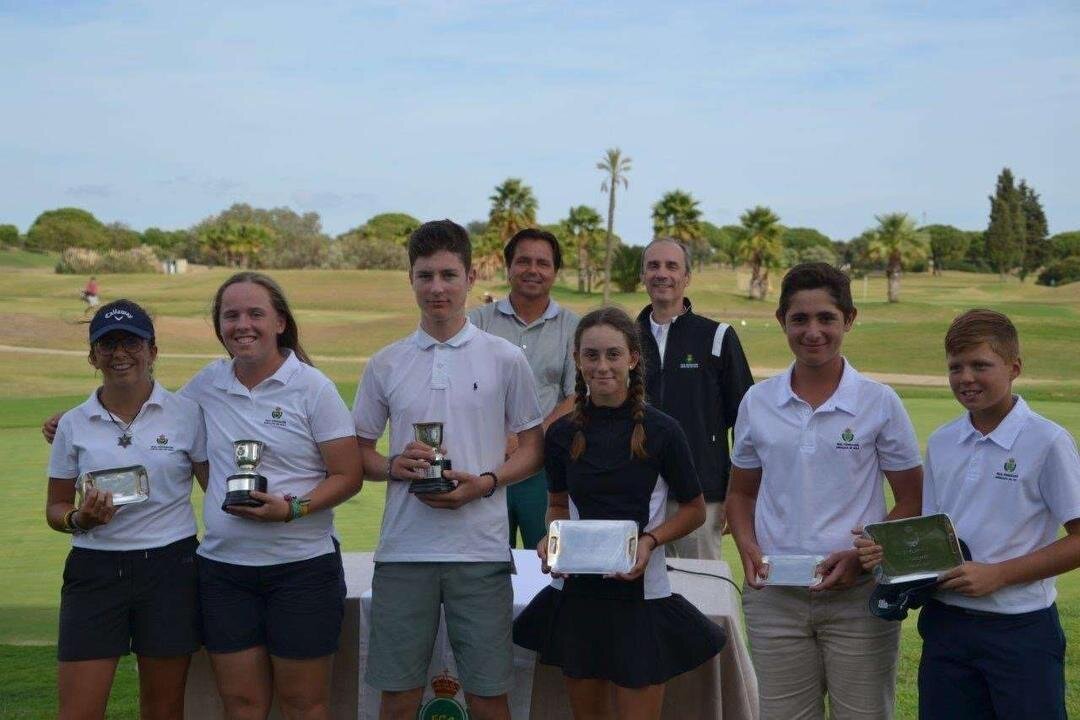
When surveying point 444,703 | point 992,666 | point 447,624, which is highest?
point 992,666

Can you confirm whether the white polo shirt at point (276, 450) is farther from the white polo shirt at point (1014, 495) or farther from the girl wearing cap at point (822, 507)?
the white polo shirt at point (1014, 495)

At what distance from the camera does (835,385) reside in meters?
4.05

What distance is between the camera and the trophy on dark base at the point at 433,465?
13.2 feet

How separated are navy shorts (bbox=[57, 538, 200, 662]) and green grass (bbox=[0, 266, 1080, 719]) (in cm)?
135

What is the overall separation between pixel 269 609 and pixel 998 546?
2.41m

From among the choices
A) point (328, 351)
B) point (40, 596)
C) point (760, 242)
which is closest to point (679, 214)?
point (760, 242)

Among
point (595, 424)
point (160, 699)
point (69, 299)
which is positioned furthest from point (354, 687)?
point (69, 299)

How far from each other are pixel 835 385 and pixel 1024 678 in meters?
1.07

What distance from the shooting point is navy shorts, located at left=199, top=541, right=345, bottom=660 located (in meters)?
4.20

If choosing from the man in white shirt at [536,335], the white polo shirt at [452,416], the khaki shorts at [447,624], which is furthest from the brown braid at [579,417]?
the man in white shirt at [536,335]

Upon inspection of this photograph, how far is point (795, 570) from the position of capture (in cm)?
386

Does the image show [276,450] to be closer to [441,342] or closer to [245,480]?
[245,480]

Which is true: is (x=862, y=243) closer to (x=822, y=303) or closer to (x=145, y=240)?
(x=145, y=240)

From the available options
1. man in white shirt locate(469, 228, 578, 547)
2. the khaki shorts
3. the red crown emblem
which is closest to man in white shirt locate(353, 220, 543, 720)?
the khaki shorts
